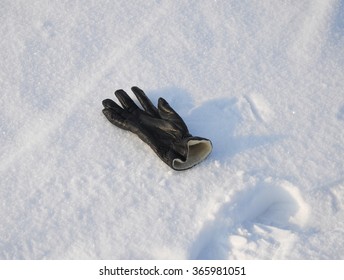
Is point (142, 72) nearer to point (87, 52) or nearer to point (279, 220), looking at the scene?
point (87, 52)

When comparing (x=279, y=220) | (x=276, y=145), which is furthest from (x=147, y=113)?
(x=279, y=220)

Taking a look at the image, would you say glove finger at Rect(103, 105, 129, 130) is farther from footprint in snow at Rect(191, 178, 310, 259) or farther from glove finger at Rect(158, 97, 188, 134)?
footprint in snow at Rect(191, 178, 310, 259)

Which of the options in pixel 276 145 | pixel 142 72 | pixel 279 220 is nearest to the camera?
pixel 279 220

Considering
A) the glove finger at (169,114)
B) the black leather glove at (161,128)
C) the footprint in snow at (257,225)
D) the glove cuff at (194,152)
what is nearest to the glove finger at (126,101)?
the black leather glove at (161,128)

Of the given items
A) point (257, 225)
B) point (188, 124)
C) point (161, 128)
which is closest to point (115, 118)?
point (161, 128)

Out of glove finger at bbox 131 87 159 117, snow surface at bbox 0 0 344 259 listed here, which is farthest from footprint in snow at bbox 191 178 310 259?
glove finger at bbox 131 87 159 117

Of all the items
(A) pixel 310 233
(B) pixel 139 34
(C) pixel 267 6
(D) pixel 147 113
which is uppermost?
(B) pixel 139 34

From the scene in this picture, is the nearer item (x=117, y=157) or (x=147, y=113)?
(x=117, y=157)

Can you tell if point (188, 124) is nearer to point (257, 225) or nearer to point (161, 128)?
point (161, 128)
